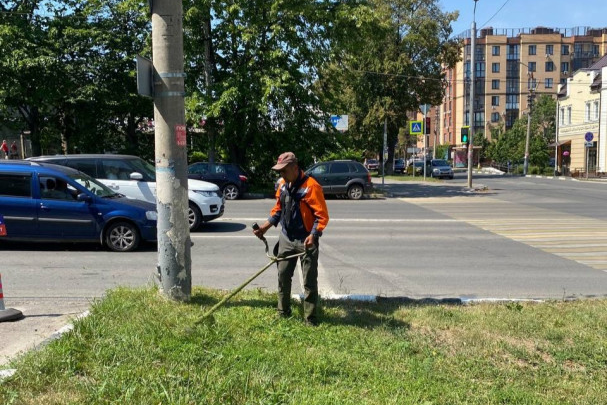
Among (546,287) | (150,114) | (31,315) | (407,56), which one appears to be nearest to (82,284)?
(31,315)

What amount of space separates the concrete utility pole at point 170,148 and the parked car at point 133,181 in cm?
A: 667

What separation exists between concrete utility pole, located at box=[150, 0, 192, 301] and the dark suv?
1683cm

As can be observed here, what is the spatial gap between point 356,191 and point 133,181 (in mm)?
12134

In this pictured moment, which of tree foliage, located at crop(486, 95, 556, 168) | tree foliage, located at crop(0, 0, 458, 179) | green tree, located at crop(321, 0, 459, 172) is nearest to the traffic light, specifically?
tree foliage, located at crop(0, 0, 458, 179)

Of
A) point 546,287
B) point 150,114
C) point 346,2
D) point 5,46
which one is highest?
point 346,2

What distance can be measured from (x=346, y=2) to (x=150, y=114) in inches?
471

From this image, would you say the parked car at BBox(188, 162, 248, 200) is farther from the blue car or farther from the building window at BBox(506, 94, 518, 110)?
the building window at BBox(506, 94, 518, 110)

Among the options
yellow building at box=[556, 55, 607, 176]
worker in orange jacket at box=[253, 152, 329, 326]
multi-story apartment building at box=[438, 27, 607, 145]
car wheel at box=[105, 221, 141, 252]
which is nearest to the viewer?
worker in orange jacket at box=[253, 152, 329, 326]

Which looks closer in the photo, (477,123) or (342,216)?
(342,216)

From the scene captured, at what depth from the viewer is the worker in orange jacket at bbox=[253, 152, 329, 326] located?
5.20 metres

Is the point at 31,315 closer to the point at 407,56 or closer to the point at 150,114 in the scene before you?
the point at 150,114

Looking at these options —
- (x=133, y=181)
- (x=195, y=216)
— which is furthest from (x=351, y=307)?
(x=133, y=181)

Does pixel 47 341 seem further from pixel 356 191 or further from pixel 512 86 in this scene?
pixel 512 86

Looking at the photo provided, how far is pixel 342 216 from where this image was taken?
16.1 metres
